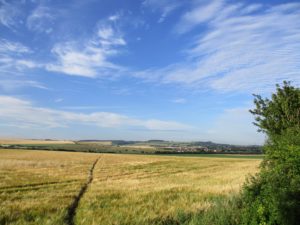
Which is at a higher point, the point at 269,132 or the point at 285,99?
the point at 285,99

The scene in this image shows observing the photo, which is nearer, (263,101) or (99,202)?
(99,202)

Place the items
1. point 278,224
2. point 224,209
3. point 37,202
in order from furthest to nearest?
point 37,202 → point 224,209 → point 278,224

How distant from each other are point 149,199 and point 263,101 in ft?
43.6

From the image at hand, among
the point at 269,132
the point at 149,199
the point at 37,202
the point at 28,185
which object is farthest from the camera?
the point at 269,132

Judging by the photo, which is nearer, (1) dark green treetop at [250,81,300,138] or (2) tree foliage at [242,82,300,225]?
(2) tree foliage at [242,82,300,225]

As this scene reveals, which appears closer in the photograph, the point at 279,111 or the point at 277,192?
the point at 277,192

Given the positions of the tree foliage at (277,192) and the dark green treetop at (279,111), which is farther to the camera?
the dark green treetop at (279,111)

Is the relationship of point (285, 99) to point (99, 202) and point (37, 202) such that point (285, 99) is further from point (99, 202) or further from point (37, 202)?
point (37, 202)

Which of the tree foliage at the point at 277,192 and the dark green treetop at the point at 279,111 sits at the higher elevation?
the dark green treetop at the point at 279,111

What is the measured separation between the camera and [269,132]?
24.4m

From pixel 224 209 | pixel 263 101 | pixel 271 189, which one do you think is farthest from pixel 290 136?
Answer: pixel 263 101

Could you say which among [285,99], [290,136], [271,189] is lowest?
[271,189]

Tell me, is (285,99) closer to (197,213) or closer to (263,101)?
(263,101)

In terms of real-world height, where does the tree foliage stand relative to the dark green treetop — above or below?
below
